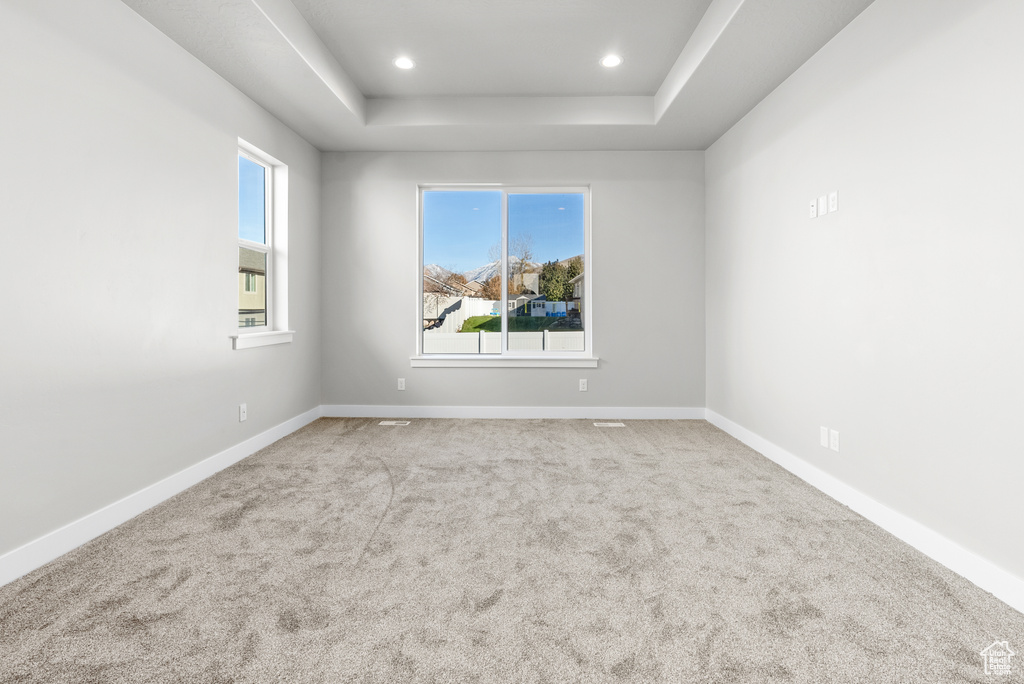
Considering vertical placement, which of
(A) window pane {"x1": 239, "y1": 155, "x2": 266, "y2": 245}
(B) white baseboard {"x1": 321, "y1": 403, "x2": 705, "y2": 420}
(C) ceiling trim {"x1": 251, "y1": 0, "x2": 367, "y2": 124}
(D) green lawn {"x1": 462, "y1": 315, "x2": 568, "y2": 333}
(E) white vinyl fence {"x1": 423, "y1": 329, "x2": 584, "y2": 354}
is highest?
(C) ceiling trim {"x1": 251, "y1": 0, "x2": 367, "y2": 124}

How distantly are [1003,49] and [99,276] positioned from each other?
12.5 ft

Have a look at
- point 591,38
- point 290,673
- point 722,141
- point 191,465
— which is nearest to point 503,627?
point 290,673

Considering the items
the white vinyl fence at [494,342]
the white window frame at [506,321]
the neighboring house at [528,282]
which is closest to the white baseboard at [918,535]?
the white window frame at [506,321]

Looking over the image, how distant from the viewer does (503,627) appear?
1.56 m

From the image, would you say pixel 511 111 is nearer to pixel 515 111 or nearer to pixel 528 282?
pixel 515 111

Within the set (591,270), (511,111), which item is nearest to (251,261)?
(511,111)

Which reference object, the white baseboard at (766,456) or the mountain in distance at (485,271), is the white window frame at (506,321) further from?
the white baseboard at (766,456)

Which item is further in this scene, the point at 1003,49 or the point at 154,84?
the point at 154,84

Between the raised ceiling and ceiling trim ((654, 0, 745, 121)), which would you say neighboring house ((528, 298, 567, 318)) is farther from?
ceiling trim ((654, 0, 745, 121))

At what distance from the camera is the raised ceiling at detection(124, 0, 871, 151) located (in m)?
2.64

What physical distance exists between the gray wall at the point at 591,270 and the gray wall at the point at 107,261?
4.69 ft

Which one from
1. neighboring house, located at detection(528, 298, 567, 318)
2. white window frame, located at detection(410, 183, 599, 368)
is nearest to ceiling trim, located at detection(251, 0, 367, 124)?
white window frame, located at detection(410, 183, 599, 368)

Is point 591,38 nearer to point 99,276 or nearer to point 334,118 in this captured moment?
point 334,118

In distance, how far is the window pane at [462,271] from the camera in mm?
4902
